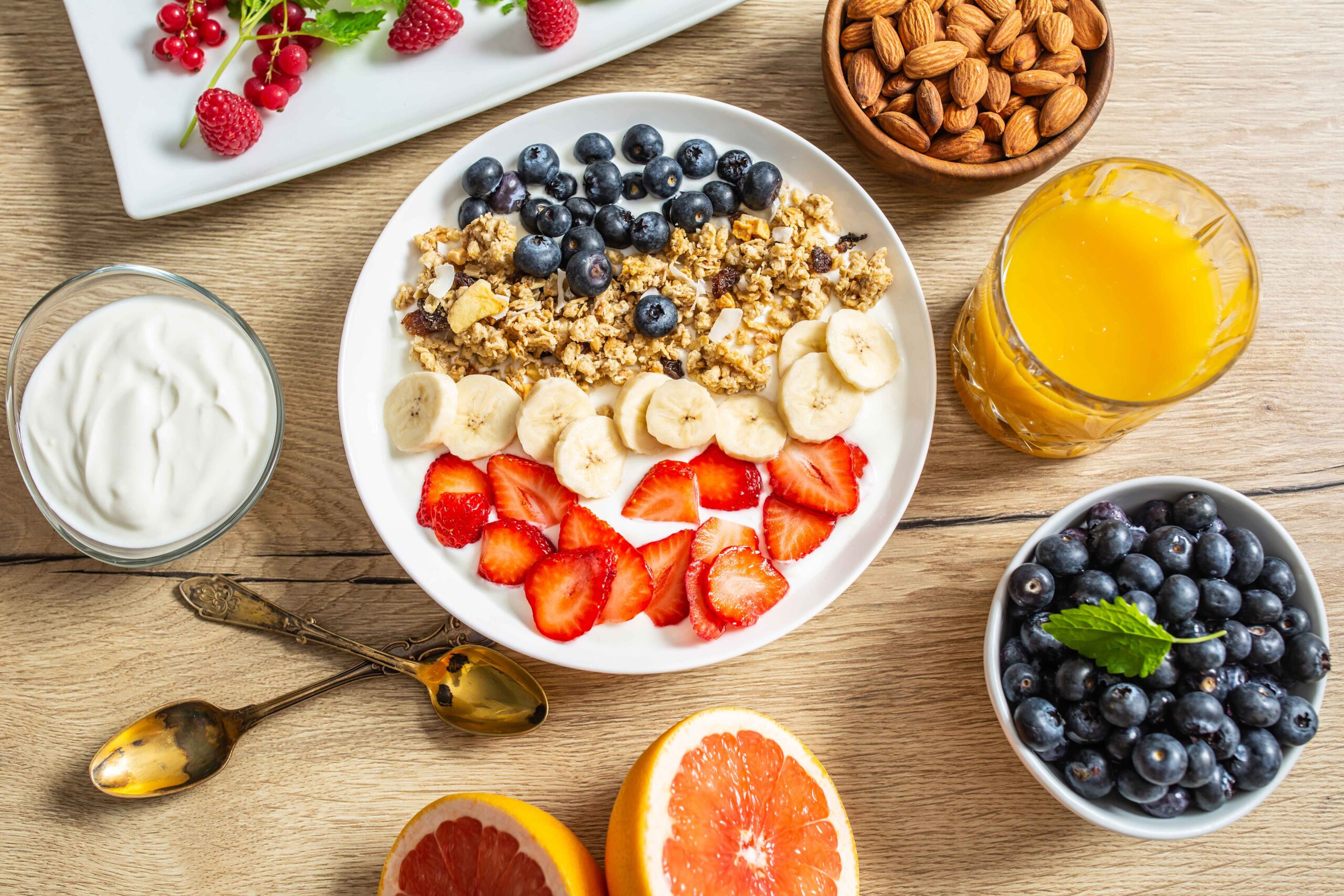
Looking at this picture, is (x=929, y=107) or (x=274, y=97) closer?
(x=929, y=107)

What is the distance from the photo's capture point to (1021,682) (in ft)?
3.71

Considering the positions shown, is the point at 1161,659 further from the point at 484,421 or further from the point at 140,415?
the point at 140,415

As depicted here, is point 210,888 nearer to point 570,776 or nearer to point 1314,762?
point 570,776

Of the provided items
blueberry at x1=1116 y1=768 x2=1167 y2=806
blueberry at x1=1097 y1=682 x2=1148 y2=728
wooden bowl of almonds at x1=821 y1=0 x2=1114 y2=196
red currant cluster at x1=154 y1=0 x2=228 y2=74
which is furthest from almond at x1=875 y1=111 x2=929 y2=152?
red currant cluster at x1=154 y1=0 x2=228 y2=74

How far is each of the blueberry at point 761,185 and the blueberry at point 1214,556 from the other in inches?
30.3

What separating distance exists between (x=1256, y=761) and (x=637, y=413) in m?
0.91

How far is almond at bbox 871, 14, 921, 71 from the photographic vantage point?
127cm

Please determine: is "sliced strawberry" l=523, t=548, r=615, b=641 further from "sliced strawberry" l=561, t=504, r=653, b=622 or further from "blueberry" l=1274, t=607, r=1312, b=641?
"blueberry" l=1274, t=607, r=1312, b=641

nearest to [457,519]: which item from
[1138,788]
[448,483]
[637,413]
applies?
[448,483]

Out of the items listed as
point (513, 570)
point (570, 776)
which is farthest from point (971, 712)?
point (513, 570)

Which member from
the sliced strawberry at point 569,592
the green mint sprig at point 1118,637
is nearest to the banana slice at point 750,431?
the sliced strawberry at point 569,592

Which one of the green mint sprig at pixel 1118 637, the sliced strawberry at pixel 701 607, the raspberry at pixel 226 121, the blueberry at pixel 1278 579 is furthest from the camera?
the raspberry at pixel 226 121

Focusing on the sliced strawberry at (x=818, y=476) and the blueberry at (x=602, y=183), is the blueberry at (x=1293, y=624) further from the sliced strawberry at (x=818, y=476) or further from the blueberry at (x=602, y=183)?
the blueberry at (x=602, y=183)

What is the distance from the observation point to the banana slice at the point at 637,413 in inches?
50.1
